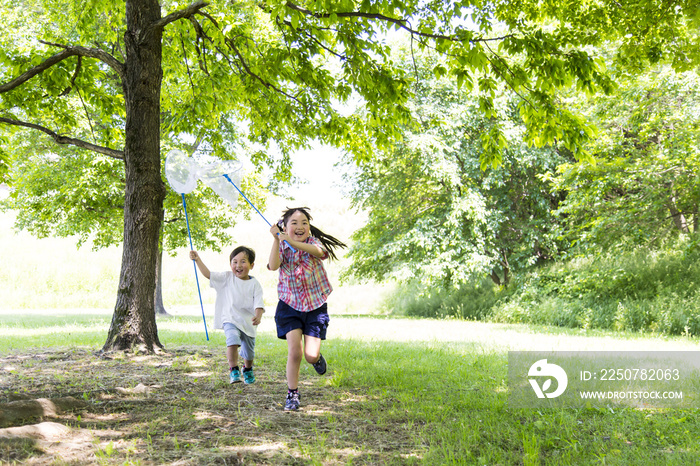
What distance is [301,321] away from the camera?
4.96 meters

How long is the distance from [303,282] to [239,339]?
1.32 meters

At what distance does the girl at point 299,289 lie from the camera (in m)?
4.86

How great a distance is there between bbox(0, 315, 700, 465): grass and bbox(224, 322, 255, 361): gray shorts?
37 cm

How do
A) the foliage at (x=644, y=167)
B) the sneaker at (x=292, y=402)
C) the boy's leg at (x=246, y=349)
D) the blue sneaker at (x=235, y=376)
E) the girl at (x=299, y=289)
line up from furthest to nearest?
the foliage at (x=644, y=167), the boy's leg at (x=246, y=349), the blue sneaker at (x=235, y=376), the girl at (x=299, y=289), the sneaker at (x=292, y=402)

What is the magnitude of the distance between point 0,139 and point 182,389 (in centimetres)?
735

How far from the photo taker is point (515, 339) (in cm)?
1080

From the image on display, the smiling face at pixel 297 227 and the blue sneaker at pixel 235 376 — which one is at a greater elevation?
the smiling face at pixel 297 227

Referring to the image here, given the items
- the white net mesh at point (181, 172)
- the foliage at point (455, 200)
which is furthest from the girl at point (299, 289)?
the foliage at point (455, 200)

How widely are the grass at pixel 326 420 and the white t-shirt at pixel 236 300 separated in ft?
2.18

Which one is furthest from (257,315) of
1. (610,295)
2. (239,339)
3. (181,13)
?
(610,295)

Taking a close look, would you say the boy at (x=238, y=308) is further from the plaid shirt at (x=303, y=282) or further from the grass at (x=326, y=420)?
the plaid shirt at (x=303, y=282)

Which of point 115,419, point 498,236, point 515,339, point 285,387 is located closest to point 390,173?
point 498,236

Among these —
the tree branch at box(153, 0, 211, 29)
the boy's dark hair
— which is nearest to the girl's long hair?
the boy's dark hair

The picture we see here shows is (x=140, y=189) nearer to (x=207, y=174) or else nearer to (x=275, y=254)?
(x=207, y=174)
